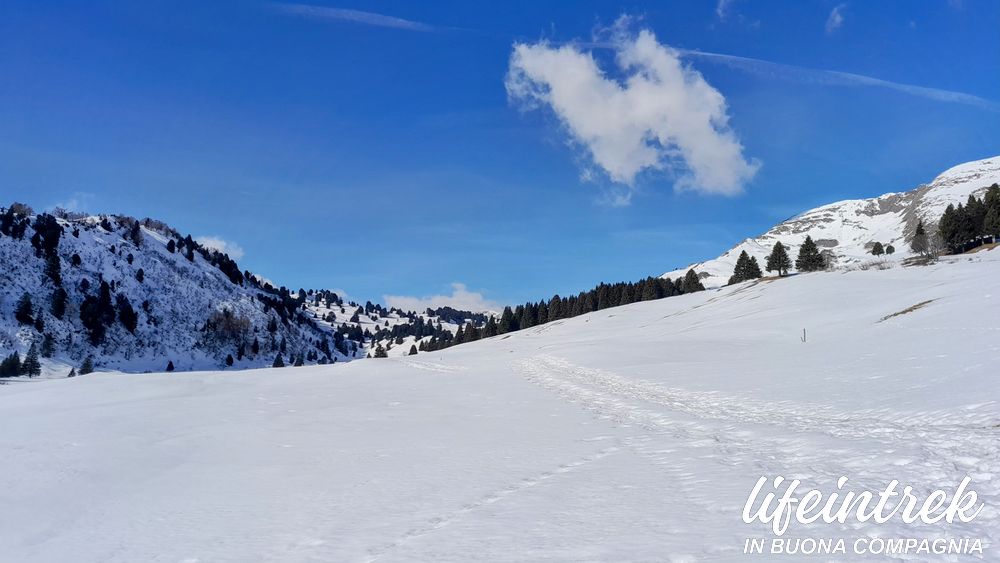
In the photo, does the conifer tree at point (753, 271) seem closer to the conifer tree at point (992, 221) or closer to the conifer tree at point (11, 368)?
the conifer tree at point (992, 221)

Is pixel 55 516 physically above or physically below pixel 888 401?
above

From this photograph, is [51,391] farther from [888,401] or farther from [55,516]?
[888,401]

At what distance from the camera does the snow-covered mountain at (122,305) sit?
10562 cm

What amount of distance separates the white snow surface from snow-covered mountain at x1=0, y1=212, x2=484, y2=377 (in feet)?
342

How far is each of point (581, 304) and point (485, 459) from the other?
408 feet

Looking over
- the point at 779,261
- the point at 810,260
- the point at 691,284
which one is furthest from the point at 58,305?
the point at 810,260

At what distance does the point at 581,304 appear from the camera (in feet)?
435

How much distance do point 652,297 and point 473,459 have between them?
394 ft

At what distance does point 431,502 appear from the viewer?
7.32 m

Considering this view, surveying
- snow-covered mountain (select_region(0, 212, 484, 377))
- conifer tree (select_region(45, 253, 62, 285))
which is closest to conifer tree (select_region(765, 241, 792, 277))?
snow-covered mountain (select_region(0, 212, 484, 377))

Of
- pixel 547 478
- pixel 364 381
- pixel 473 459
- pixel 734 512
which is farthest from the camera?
pixel 364 381

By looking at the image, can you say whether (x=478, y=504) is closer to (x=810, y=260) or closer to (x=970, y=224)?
(x=970, y=224)

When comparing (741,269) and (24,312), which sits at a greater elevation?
(24,312)

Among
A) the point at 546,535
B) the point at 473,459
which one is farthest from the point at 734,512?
the point at 473,459
